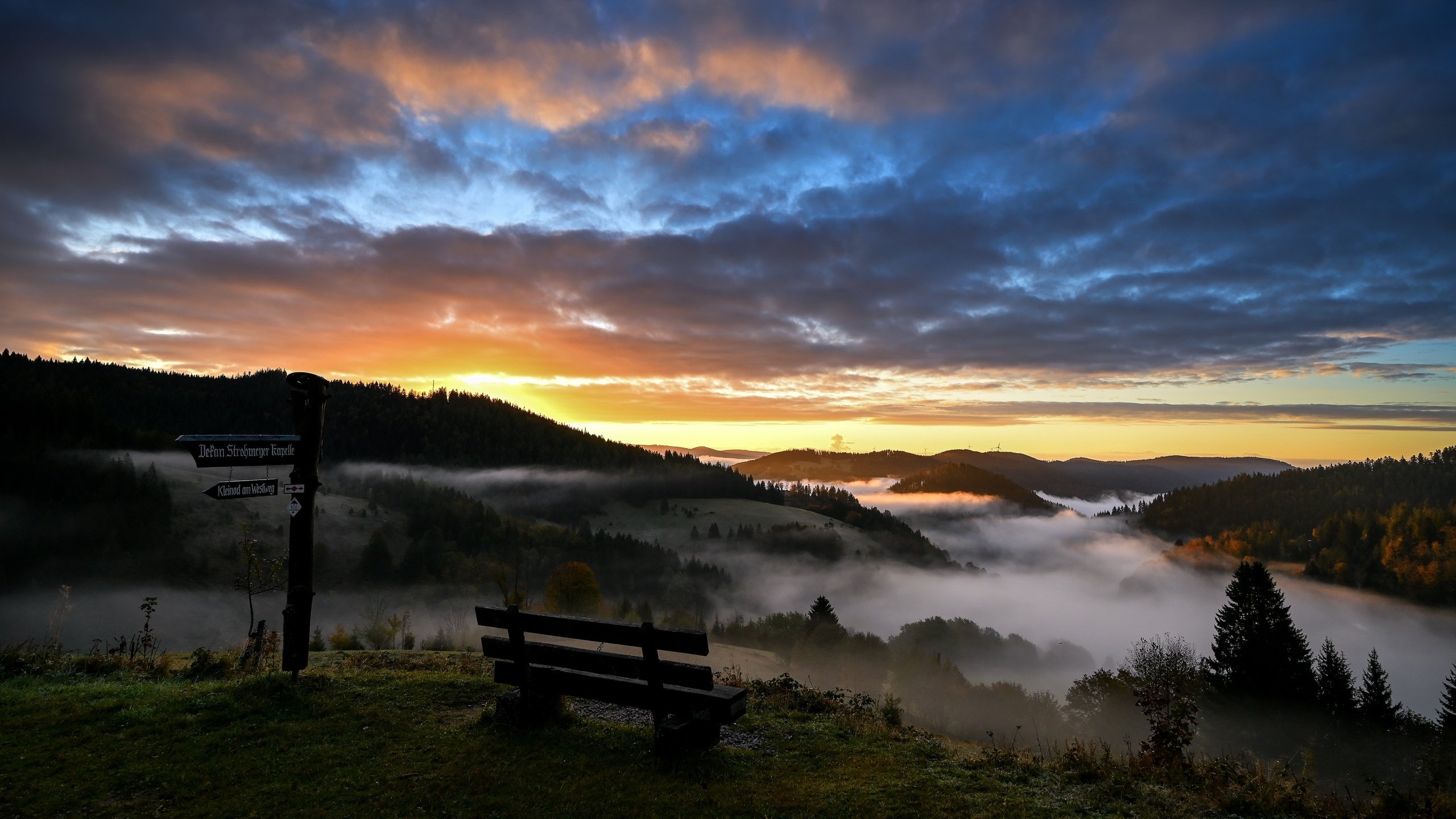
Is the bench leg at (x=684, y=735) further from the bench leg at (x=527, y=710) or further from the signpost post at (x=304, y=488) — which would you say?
the signpost post at (x=304, y=488)

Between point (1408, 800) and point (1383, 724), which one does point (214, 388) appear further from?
point (1383, 724)

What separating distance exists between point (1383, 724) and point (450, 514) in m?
129

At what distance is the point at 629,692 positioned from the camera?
27.1 ft

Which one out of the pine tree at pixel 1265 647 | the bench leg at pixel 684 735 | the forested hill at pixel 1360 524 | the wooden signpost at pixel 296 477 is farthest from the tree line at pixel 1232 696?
the forested hill at pixel 1360 524

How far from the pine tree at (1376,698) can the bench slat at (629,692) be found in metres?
76.3

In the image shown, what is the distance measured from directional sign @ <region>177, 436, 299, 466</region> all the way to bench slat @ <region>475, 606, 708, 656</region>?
15.8 ft

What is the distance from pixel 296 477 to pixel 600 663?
653cm

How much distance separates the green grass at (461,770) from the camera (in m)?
6.72

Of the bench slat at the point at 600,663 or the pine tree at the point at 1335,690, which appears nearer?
the bench slat at the point at 600,663

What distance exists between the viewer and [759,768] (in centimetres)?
800

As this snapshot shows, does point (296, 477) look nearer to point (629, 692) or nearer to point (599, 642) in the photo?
point (599, 642)

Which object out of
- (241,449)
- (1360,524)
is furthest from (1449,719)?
(1360,524)

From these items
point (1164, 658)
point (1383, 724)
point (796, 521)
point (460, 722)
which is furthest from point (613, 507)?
point (460, 722)

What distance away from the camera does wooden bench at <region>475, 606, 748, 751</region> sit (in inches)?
309
